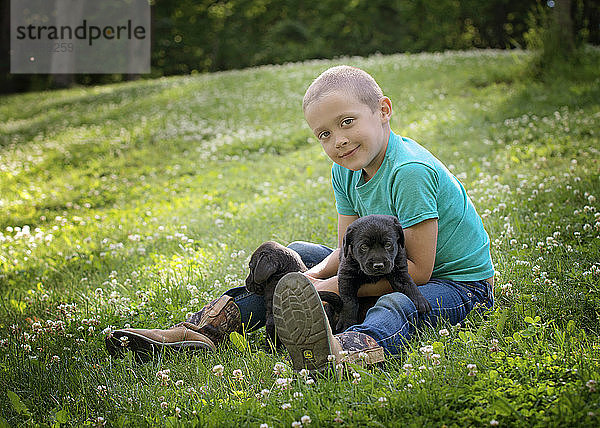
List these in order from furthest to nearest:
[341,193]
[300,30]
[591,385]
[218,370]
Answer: [300,30]
[341,193]
[218,370]
[591,385]

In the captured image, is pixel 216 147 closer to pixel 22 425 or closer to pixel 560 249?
pixel 560 249

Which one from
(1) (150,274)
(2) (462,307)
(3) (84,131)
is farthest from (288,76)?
(2) (462,307)

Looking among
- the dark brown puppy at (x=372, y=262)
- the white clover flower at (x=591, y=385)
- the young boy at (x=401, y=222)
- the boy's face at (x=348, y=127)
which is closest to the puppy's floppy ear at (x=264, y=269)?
the young boy at (x=401, y=222)

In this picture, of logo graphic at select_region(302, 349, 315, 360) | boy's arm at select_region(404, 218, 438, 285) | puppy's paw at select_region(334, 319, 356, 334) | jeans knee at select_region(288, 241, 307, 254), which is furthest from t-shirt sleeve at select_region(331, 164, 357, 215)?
logo graphic at select_region(302, 349, 315, 360)

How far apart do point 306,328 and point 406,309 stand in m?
0.69

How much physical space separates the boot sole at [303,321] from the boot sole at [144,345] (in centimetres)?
90

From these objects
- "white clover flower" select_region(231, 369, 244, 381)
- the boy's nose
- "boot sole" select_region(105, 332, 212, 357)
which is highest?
the boy's nose

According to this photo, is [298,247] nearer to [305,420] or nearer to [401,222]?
[401,222]

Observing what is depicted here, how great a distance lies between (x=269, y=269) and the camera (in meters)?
3.49

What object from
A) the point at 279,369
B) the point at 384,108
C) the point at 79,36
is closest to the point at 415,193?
the point at 384,108

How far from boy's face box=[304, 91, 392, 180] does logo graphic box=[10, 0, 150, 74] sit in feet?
54.5

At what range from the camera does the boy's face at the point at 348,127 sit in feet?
11.0

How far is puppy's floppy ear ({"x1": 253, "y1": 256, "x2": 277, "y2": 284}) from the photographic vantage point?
348cm

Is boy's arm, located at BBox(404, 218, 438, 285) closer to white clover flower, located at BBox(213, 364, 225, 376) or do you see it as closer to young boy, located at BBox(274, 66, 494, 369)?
young boy, located at BBox(274, 66, 494, 369)
